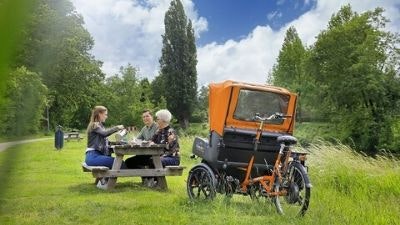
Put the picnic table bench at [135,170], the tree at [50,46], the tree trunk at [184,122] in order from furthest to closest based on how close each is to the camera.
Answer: the tree trunk at [184,122]
the picnic table bench at [135,170]
the tree at [50,46]

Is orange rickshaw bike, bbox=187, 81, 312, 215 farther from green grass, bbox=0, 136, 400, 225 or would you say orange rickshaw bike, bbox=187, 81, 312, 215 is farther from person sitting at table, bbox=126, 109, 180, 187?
person sitting at table, bbox=126, 109, 180, 187

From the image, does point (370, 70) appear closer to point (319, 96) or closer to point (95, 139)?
point (319, 96)

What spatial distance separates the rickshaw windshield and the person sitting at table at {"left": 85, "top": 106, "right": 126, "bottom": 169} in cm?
255

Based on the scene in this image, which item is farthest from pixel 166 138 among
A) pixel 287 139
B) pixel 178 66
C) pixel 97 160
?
pixel 178 66

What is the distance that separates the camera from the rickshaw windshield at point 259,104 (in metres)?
7.57

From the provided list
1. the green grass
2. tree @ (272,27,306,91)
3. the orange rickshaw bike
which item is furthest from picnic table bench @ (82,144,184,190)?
tree @ (272,27,306,91)

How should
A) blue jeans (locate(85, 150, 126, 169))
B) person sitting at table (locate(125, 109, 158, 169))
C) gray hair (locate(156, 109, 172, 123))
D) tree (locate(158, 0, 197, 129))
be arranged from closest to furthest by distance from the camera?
blue jeans (locate(85, 150, 126, 169))
gray hair (locate(156, 109, 172, 123))
person sitting at table (locate(125, 109, 158, 169))
tree (locate(158, 0, 197, 129))

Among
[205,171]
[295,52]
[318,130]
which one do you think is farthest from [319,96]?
[205,171]

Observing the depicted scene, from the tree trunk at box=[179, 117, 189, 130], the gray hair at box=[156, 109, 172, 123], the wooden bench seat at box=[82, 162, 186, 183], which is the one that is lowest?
the tree trunk at box=[179, 117, 189, 130]

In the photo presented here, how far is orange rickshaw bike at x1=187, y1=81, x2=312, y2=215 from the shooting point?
24.1 feet

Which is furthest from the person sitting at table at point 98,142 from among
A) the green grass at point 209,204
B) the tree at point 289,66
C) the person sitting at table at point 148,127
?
the tree at point 289,66

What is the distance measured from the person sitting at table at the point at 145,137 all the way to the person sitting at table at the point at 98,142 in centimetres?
23

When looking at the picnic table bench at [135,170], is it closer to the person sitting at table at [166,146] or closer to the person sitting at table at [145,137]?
the person sitting at table at [166,146]

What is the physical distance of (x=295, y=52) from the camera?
221ft
